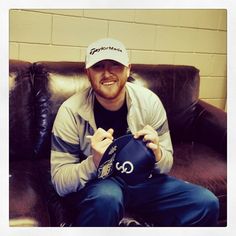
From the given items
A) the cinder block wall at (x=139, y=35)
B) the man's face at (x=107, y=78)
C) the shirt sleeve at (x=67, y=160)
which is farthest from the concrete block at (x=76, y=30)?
the shirt sleeve at (x=67, y=160)

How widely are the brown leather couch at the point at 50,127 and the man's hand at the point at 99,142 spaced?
0.14 meters

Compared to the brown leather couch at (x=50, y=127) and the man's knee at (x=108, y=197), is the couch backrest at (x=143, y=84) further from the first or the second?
the man's knee at (x=108, y=197)

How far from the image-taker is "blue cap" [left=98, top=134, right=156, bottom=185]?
877 mm

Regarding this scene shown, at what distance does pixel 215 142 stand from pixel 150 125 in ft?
0.79

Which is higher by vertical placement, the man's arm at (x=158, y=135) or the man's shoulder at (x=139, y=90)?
the man's shoulder at (x=139, y=90)

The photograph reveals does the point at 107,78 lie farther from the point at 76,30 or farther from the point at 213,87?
the point at 213,87

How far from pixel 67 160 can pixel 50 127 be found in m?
0.12

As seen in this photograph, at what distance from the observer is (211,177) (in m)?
0.95

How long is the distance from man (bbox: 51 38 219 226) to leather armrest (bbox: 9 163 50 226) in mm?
62

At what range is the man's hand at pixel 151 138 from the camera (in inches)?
35.3

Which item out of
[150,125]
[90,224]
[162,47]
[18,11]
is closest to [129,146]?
[150,125]

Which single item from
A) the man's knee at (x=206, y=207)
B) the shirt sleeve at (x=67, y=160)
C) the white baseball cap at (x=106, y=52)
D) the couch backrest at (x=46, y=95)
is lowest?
the man's knee at (x=206, y=207)

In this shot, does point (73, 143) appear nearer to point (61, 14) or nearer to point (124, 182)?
point (124, 182)

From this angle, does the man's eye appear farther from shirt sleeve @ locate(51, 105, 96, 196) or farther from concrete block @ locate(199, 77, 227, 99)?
concrete block @ locate(199, 77, 227, 99)
